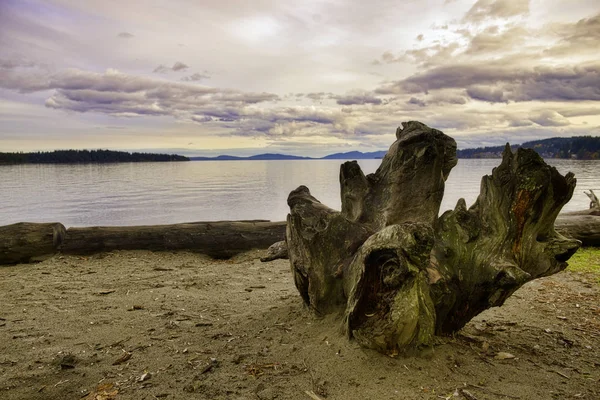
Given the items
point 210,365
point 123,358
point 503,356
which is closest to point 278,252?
point 210,365

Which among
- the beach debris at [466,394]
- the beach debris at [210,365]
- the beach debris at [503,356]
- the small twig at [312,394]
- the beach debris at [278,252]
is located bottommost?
the beach debris at [210,365]

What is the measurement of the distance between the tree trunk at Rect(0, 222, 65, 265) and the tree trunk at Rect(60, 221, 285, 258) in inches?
11.3

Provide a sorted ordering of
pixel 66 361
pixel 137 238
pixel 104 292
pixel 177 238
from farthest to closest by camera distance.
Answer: pixel 177 238
pixel 137 238
pixel 104 292
pixel 66 361

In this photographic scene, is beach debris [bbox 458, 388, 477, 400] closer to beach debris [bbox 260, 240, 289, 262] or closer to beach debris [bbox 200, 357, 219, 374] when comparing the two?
beach debris [bbox 200, 357, 219, 374]

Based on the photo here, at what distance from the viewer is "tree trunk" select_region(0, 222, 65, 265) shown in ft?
33.5

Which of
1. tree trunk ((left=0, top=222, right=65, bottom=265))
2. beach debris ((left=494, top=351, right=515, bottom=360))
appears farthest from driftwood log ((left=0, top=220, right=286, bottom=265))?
beach debris ((left=494, top=351, right=515, bottom=360))

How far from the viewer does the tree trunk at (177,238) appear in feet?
35.9

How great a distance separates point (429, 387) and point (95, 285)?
6.70 m

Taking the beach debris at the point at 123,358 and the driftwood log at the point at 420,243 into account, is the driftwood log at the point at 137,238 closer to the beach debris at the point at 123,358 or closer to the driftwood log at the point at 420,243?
the driftwood log at the point at 420,243

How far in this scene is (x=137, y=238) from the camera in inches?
442

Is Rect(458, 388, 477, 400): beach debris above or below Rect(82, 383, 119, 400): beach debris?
above

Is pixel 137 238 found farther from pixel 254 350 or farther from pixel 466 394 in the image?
pixel 466 394

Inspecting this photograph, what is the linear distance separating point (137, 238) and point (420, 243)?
9280 millimetres

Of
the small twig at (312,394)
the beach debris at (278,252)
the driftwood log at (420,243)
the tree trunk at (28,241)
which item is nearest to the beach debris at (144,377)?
the small twig at (312,394)
